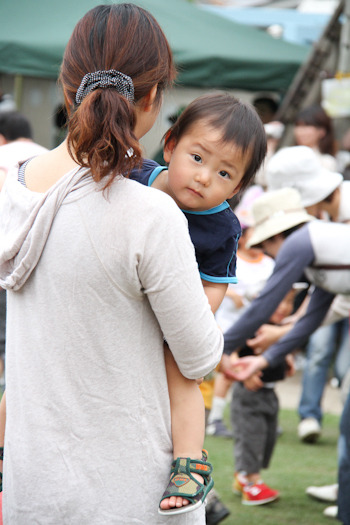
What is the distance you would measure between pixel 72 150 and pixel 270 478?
12.9ft

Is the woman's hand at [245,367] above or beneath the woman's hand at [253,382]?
above

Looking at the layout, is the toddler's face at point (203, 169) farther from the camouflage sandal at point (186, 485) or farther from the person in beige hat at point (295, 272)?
the person in beige hat at point (295, 272)

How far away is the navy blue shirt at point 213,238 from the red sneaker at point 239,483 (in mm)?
2976

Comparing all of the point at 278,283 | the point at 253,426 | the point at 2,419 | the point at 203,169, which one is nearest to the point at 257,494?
the point at 253,426

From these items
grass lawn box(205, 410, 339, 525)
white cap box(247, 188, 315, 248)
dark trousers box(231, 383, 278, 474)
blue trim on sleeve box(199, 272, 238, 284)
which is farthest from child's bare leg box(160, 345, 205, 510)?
dark trousers box(231, 383, 278, 474)

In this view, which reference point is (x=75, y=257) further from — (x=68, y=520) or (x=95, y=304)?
(x=68, y=520)

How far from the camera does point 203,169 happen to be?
198cm

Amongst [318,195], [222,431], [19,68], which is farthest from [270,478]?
[19,68]

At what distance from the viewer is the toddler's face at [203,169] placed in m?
1.97

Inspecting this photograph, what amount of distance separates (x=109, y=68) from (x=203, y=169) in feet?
1.22

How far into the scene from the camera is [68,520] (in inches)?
69.5

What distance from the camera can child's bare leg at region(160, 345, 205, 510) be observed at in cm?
183

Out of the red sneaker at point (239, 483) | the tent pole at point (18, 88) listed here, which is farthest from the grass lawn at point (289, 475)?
the tent pole at point (18, 88)

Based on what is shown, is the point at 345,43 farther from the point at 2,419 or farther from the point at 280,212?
the point at 2,419
